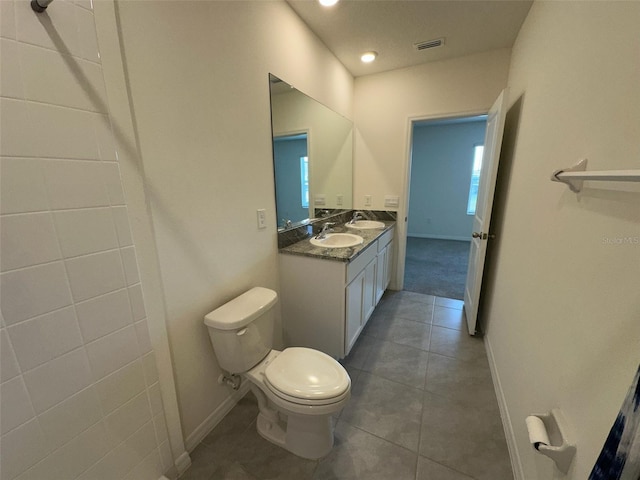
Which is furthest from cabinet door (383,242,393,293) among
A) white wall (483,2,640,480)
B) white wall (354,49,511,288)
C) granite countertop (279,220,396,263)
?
white wall (483,2,640,480)

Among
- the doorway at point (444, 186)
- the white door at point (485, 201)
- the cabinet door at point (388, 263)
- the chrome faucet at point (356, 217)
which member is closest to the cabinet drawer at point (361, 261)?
the cabinet door at point (388, 263)

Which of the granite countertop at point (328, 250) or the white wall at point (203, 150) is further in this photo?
the granite countertop at point (328, 250)

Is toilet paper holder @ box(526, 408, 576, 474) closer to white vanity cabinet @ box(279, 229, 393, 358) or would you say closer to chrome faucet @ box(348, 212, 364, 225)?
white vanity cabinet @ box(279, 229, 393, 358)

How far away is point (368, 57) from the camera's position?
242 cm

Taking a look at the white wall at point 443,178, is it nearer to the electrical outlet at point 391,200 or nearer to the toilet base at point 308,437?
the electrical outlet at point 391,200

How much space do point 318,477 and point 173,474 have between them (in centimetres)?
67

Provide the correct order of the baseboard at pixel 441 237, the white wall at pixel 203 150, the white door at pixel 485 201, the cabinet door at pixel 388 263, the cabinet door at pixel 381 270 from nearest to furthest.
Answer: the white wall at pixel 203 150 → the white door at pixel 485 201 → the cabinet door at pixel 381 270 → the cabinet door at pixel 388 263 → the baseboard at pixel 441 237

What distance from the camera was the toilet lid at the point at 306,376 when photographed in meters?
1.15

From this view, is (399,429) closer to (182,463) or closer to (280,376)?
(280,376)

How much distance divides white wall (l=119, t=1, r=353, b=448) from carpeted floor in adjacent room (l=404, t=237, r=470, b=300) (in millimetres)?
2263

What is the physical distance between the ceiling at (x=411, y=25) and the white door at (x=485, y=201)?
55cm

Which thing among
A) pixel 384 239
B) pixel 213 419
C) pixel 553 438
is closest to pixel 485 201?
pixel 384 239

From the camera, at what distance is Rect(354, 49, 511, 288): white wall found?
95.4 inches

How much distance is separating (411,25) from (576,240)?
6.29 ft
